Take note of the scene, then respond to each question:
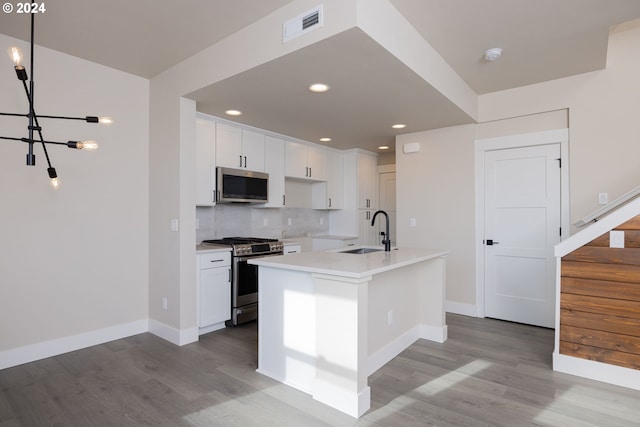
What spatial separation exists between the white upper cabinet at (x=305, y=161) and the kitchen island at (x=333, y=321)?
8.05 feet

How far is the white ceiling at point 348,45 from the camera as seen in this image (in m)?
2.40

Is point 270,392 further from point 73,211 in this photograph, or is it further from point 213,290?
point 73,211

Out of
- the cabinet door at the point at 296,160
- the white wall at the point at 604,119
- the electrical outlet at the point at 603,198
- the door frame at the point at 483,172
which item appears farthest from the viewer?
the cabinet door at the point at 296,160

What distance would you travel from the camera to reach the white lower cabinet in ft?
11.6

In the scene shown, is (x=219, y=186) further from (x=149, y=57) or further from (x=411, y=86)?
(x=411, y=86)

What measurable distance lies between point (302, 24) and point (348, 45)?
0.34m

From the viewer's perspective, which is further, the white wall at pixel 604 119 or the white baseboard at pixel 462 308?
the white baseboard at pixel 462 308

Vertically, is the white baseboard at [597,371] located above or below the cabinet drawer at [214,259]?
below

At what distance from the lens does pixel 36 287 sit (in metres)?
2.92

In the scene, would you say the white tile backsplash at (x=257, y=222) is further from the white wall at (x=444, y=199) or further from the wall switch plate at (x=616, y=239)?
the wall switch plate at (x=616, y=239)

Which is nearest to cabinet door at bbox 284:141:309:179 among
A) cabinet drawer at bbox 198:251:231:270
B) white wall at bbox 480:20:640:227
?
cabinet drawer at bbox 198:251:231:270

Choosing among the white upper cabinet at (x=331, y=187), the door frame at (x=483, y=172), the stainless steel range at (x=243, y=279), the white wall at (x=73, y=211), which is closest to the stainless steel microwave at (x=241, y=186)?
the stainless steel range at (x=243, y=279)

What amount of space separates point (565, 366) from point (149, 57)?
14.1ft

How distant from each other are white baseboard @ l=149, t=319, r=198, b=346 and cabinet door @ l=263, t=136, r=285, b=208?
6.30 ft
